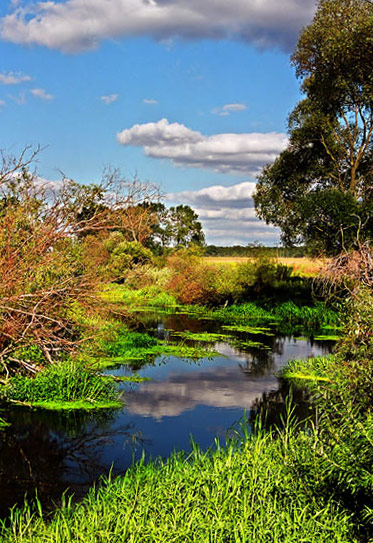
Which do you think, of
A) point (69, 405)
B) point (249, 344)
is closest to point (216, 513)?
point (69, 405)

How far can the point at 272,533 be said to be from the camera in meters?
5.19

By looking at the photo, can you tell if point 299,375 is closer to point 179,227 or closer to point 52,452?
point 52,452

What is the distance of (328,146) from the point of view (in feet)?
93.8

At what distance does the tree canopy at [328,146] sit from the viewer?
24.5 meters

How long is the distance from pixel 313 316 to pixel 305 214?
4.90 meters

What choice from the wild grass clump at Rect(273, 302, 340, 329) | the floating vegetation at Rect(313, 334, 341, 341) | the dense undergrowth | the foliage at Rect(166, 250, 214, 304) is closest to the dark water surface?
the dense undergrowth

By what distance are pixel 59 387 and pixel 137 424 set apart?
6.21ft

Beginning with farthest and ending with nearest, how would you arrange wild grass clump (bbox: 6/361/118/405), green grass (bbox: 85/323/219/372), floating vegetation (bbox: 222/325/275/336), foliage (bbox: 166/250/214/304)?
foliage (bbox: 166/250/214/304), floating vegetation (bbox: 222/325/275/336), green grass (bbox: 85/323/219/372), wild grass clump (bbox: 6/361/118/405)

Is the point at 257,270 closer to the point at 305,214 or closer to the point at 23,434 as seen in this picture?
the point at 305,214

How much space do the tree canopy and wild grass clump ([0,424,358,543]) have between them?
18.0m

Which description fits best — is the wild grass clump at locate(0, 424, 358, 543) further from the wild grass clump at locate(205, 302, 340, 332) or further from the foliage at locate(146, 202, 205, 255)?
the foliage at locate(146, 202, 205, 255)

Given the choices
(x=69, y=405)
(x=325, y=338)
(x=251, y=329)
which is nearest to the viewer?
(x=69, y=405)

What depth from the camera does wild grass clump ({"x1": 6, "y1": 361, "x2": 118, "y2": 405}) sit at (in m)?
11.3

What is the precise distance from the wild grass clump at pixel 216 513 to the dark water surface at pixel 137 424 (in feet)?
5.10
